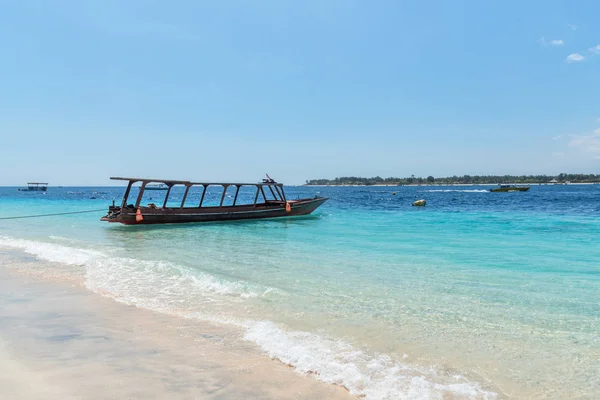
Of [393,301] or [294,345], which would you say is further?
[393,301]

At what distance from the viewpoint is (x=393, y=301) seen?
24.0 ft

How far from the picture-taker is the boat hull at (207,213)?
22.7m

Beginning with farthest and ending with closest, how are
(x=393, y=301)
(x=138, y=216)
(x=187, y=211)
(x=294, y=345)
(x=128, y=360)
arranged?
(x=187, y=211)
(x=138, y=216)
(x=393, y=301)
(x=294, y=345)
(x=128, y=360)

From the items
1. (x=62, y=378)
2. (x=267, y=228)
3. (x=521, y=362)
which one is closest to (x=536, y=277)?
(x=521, y=362)

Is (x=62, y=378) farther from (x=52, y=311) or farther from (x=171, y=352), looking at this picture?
(x=52, y=311)

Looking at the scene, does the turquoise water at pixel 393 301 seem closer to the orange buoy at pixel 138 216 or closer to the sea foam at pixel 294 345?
the sea foam at pixel 294 345

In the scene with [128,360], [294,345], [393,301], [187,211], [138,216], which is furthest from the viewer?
[187,211]

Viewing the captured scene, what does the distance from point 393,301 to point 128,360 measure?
459cm

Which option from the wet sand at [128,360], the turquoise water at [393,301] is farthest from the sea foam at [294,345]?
the wet sand at [128,360]

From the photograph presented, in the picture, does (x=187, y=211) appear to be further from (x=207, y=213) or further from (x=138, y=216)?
(x=138, y=216)

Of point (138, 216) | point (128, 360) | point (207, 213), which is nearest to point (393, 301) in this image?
point (128, 360)

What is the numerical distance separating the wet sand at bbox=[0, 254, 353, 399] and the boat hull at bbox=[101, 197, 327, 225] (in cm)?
1647

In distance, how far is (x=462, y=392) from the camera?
4.05 m

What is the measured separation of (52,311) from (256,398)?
4672mm
